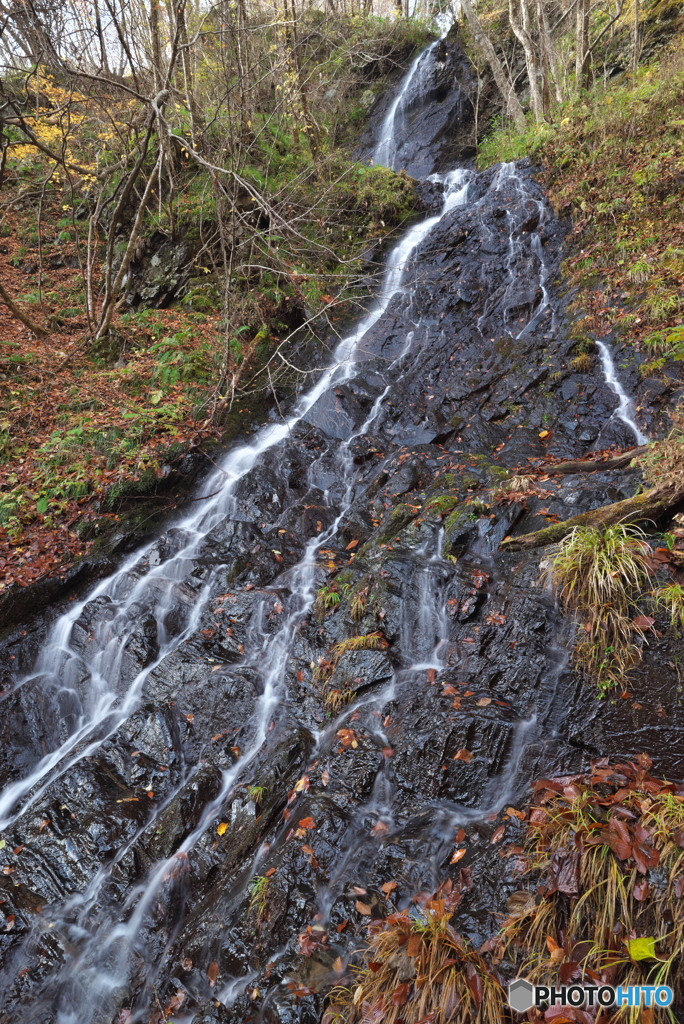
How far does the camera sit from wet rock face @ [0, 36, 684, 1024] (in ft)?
12.6

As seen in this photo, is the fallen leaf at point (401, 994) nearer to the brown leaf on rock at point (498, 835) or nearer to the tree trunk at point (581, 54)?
the brown leaf on rock at point (498, 835)

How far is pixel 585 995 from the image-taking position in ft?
8.43

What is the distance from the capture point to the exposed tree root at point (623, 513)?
4.69 meters

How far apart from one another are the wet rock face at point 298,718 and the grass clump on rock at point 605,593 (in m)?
0.17

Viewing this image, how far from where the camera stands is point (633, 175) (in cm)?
974

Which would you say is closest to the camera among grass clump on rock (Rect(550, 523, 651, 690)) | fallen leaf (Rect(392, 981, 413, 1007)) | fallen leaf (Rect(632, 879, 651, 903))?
fallen leaf (Rect(632, 879, 651, 903))

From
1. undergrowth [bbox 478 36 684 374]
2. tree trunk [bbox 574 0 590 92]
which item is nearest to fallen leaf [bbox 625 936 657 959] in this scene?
undergrowth [bbox 478 36 684 374]

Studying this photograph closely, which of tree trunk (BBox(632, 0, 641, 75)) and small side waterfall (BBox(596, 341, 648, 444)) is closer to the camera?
small side waterfall (BBox(596, 341, 648, 444))

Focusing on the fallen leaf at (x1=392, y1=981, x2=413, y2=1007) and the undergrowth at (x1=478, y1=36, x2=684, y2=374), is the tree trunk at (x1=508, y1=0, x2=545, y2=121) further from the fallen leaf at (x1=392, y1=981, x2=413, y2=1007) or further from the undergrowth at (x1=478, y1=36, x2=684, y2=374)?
the fallen leaf at (x1=392, y1=981, x2=413, y2=1007)

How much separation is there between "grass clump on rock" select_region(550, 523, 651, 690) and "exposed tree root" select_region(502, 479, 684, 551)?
0.20 m

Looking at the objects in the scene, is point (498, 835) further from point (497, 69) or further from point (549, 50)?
point (497, 69)

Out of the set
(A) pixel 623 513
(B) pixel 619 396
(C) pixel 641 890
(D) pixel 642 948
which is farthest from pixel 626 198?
(D) pixel 642 948

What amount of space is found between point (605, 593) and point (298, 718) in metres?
3.18

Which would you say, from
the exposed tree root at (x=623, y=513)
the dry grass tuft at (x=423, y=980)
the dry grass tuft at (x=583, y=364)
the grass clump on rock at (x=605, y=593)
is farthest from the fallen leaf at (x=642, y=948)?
the dry grass tuft at (x=583, y=364)
